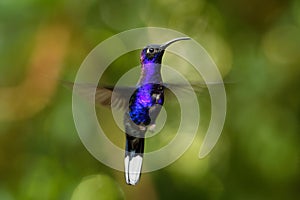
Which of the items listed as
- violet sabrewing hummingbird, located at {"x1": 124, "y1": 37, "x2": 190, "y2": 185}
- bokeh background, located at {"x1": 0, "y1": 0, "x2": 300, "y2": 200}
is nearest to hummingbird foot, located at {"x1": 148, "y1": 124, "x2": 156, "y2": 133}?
violet sabrewing hummingbird, located at {"x1": 124, "y1": 37, "x2": 190, "y2": 185}

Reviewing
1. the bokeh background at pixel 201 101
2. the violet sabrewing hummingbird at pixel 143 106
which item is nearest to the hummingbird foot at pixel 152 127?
the violet sabrewing hummingbird at pixel 143 106

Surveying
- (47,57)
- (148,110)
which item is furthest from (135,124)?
(47,57)

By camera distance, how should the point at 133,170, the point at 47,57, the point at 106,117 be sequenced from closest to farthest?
the point at 133,170
the point at 106,117
the point at 47,57

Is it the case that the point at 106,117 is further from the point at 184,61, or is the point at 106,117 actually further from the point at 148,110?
the point at 148,110

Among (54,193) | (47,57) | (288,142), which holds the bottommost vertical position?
(54,193)

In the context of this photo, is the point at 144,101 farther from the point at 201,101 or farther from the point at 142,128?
the point at 201,101

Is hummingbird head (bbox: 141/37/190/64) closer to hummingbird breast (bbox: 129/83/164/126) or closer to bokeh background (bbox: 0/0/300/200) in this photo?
hummingbird breast (bbox: 129/83/164/126)
